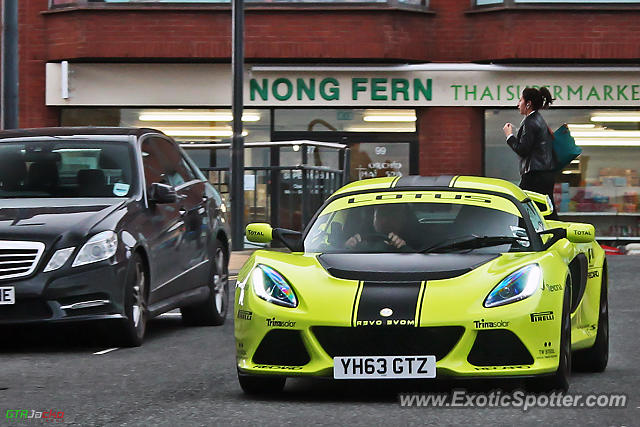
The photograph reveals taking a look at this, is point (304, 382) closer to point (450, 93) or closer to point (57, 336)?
point (57, 336)

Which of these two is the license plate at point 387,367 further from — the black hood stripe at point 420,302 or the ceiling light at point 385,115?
the ceiling light at point 385,115

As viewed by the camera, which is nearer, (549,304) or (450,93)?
(549,304)

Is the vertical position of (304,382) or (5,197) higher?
(5,197)

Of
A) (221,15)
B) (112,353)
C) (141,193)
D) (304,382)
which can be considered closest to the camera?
(304,382)

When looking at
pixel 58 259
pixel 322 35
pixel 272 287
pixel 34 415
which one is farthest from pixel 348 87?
pixel 34 415

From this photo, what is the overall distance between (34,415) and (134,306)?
3265mm

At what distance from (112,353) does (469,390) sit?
3157mm

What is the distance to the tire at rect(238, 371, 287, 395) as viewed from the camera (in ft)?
26.9

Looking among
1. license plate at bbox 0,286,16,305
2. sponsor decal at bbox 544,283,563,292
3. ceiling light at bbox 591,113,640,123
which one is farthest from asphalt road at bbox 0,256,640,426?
ceiling light at bbox 591,113,640,123

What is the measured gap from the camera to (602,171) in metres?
28.1

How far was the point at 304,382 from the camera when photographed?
29.0 feet

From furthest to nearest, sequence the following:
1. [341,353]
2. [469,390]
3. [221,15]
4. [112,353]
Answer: [221,15], [112,353], [469,390], [341,353]

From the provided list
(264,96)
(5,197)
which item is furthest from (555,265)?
(264,96)

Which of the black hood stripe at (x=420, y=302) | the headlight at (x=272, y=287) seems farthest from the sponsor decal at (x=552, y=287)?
the headlight at (x=272, y=287)
